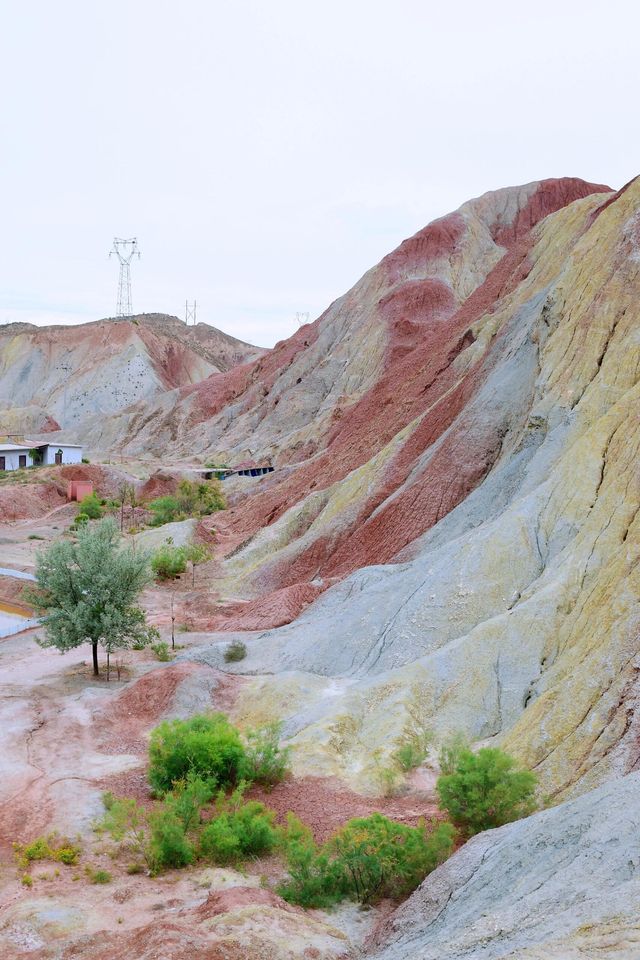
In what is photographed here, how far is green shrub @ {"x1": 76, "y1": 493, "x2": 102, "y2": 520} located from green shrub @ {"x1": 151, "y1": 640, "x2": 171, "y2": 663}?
2478 centimetres

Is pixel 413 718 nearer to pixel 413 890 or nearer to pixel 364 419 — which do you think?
pixel 413 890

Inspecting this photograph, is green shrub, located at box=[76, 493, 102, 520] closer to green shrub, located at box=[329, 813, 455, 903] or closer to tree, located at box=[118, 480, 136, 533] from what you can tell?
tree, located at box=[118, 480, 136, 533]

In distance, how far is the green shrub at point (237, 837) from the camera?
1172cm

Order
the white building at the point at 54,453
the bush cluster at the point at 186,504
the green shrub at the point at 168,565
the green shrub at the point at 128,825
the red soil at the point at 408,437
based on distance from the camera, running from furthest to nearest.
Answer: the white building at the point at 54,453
the bush cluster at the point at 186,504
the green shrub at the point at 168,565
the red soil at the point at 408,437
the green shrub at the point at 128,825

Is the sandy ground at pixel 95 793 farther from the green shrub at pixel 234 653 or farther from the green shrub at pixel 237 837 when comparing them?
the green shrub at pixel 234 653

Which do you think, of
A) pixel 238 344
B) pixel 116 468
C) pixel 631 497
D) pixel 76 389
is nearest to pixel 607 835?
pixel 631 497

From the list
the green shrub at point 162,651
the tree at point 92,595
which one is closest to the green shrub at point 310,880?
the tree at point 92,595

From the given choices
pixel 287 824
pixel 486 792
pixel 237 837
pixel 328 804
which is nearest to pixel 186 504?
pixel 328 804

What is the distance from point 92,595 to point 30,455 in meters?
46.3

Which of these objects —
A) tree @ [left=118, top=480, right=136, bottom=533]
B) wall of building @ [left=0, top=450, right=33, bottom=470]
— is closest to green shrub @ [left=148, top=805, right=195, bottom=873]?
tree @ [left=118, top=480, right=136, bottom=533]

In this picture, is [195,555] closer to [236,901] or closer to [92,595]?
[92,595]

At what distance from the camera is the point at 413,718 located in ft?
49.9

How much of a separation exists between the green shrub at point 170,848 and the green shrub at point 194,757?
81.3 inches

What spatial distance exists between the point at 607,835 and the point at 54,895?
21.6ft
